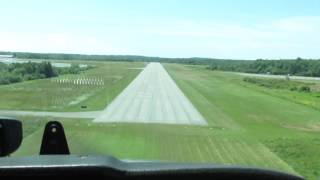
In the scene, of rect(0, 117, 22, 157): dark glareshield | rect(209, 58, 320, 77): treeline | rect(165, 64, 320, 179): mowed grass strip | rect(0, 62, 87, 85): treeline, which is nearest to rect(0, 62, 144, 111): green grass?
rect(0, 62, 87, 85): treeline

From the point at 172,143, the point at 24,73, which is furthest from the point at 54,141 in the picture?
the point at 24,73

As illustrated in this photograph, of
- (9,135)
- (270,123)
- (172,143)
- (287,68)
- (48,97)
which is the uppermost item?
→ (9,135)

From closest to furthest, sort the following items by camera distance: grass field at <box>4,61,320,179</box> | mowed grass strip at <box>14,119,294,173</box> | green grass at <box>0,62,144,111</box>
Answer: mowed grass strip at <box>14,119,294,173</box> → grass field at <box>4,61,320,179</box> → green grass at <box>0,62,144,111</box>

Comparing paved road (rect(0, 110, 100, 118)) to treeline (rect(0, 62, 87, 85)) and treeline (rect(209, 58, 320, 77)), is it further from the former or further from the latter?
treeline (rect(209, 58, 320, 77))

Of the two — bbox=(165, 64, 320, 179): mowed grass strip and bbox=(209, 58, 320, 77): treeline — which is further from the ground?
bbox=(165, 64, 320, 179): mowed grass strip

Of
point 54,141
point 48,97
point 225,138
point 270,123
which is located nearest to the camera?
point 54,141

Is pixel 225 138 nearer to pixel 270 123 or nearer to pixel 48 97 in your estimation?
pixel 270 123

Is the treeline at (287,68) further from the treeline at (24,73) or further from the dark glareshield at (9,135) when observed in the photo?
the dark glareshield at (9,135)

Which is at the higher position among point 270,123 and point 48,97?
point 48,97

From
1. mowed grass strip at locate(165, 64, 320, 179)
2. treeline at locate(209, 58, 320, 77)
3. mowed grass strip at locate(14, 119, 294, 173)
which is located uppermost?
mowed grass strip at locate(14, 119, 294, 173)

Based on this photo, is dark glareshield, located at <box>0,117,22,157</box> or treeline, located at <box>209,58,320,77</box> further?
treeline, located at <box>209,58,320,77</box>

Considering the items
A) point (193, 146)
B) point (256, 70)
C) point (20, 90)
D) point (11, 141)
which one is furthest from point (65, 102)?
point (256, 70)
